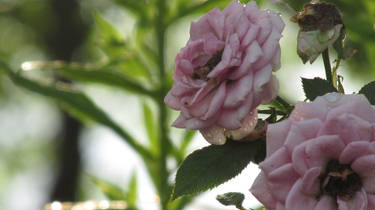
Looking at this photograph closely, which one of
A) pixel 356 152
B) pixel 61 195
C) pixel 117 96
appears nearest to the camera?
pixel 356 152

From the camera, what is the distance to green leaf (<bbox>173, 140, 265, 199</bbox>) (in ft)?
1.99

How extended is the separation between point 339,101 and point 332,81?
0.33 feet

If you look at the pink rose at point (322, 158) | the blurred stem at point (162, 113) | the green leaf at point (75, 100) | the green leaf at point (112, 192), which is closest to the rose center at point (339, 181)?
the pink rose at point (322, 158)

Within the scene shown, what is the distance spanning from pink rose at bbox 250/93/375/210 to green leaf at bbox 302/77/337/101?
0.06 metres

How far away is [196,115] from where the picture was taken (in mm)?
608

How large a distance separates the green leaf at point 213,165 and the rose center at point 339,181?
76 millimetres

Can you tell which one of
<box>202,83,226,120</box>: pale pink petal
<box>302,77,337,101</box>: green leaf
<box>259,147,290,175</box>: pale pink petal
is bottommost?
<box>259,147,290,175</box>: pale pink petal

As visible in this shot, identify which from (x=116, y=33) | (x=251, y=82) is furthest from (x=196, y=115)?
(x=116, y=33)

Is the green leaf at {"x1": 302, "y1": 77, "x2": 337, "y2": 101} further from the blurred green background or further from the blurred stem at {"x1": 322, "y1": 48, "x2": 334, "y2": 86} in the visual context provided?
the blurred green background

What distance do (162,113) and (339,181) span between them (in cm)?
75

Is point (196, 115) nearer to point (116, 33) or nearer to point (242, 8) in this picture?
point (242, 8)

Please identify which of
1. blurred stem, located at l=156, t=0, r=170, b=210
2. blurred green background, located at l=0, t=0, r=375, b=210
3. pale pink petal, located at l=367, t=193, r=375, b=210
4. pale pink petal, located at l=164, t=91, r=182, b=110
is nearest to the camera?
pale pink petal, located at l=367, t=193, r=375, b=210

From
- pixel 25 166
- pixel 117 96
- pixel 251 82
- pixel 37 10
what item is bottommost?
pixel 25 166

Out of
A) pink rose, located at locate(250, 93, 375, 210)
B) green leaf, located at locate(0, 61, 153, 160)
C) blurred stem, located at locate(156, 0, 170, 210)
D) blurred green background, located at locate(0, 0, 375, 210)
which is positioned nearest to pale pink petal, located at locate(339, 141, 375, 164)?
pink rose, located at locate(250, 93, 375, 210)
